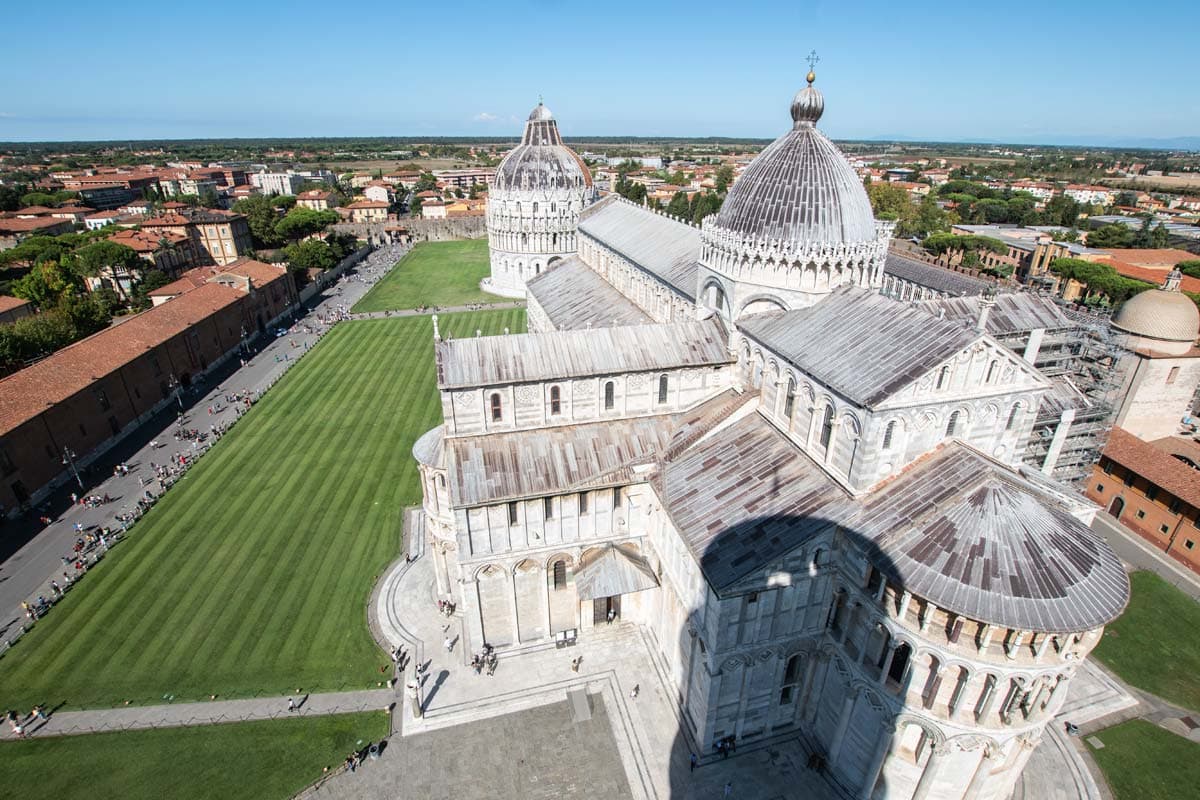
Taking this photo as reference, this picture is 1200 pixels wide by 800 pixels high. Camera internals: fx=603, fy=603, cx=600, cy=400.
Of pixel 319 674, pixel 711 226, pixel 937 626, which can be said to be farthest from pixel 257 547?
pixel 937 626

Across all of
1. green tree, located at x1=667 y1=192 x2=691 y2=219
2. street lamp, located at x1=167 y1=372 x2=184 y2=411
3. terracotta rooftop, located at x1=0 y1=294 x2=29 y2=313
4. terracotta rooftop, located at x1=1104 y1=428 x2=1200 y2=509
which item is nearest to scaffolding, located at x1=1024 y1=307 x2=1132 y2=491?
terracotta rooftop, located at x1=1104 y1=428 x2=1200 y2=509

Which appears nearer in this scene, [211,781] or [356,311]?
[211,781]

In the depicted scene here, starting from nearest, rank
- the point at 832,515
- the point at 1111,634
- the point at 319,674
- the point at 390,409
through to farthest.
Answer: the point at 832,515 → the point at 319,674 → the point at 1111,634 → the point at 390,409

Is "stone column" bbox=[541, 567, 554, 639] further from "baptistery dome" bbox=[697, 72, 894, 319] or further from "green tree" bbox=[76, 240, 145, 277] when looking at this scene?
"green tree" bbox=[76, 240, 145, 277]

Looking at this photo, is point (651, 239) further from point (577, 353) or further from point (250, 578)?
point (250, 578)

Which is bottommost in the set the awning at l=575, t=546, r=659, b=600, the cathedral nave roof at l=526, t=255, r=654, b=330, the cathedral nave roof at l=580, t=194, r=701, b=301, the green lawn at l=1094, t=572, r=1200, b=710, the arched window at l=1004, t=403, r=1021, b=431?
the green lawn at l=1094, t=572, r=1200, b=710

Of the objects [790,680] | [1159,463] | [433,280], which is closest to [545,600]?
[790,680]

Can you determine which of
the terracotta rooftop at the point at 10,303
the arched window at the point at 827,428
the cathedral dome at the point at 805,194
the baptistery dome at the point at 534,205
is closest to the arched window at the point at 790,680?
the arched window at the point at 827,428

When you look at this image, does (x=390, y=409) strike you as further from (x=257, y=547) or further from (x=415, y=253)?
(x=415, y=253)
